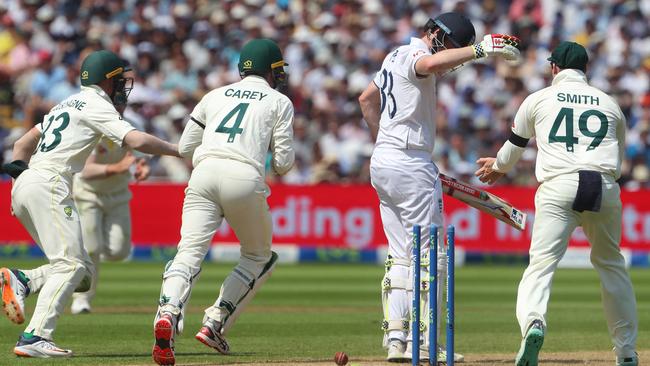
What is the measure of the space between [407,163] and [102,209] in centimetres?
504

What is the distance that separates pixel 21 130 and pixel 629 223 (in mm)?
10281

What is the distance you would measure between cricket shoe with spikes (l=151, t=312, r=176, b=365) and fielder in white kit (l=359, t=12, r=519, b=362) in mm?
1564

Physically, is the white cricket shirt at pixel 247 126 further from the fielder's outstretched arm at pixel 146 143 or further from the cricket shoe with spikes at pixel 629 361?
the cricket shoe with spikes at pixel 629 361

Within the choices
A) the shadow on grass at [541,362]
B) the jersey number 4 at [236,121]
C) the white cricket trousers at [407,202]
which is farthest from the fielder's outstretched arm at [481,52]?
the shadow on grass at [541,362]

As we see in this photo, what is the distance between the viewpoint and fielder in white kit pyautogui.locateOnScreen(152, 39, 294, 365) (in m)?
8.22

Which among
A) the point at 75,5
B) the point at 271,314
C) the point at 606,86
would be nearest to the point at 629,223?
the point at 606,86

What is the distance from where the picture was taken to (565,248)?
7934 mm

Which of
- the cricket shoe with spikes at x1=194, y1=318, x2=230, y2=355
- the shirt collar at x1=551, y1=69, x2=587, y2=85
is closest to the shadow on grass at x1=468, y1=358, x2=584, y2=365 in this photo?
the cricket shoe with spikes at x1=194, y1=318, x2=230, y2=355

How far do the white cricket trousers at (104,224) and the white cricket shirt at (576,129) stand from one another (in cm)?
576

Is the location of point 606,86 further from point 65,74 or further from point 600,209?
point 600,209

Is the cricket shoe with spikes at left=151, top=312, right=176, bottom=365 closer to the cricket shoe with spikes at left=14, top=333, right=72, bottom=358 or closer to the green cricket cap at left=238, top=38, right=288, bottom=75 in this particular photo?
the cricket shoe with spikes at left=14, top=333, right=72, bottom=358

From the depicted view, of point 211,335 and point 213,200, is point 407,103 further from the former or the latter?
point 211,335

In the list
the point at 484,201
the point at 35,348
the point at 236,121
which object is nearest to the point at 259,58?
the point at 236,121

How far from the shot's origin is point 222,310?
29.1 feet
